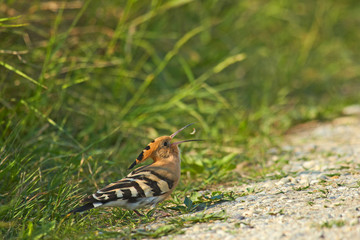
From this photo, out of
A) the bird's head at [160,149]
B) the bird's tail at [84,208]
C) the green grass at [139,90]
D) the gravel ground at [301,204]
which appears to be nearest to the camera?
the gravel ground at [301,204]

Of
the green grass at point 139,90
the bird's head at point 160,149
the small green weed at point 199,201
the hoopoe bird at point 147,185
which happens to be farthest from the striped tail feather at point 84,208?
the bird's head at point 160,149

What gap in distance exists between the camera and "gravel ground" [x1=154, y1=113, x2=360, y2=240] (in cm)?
270

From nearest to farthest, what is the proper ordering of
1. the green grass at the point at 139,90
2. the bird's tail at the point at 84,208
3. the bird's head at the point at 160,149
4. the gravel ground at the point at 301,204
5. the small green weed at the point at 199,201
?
A: the gravel ground at the point at 301,204, the bird's tail at the point at 84,208, the small green weed at the point at 199,201, the green grass at the point at 139,90, the bird's head at the point at 160,149

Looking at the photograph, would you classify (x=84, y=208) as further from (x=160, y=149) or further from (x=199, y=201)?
(x=160, y=149)

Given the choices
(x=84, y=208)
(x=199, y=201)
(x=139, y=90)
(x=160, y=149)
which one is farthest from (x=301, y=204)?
(x=139, y=90)

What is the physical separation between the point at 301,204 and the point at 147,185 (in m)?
0.96

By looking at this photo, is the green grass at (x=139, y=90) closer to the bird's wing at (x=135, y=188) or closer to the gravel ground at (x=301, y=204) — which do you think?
the bird's wing at (x=135, y=188)

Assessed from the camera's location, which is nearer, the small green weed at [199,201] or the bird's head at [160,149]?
the small green weed at [199,201]

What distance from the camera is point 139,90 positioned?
5.34 m

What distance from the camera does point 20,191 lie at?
11.2 ft

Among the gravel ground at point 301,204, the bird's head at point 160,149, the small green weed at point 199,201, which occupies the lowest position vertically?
the gravel ground at point 301,204

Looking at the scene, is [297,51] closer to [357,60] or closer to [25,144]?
[357,60]

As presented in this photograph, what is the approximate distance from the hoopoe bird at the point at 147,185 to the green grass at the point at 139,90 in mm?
140

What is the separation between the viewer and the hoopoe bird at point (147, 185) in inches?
123
